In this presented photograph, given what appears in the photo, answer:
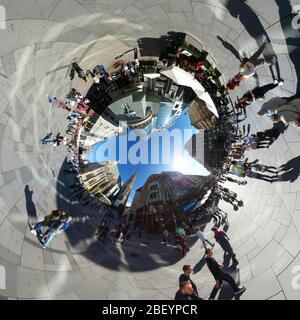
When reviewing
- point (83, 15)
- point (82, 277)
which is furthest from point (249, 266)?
point (83, 15)

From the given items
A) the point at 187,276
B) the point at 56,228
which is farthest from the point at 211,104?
the point at 56,228

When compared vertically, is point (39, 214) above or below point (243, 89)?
below

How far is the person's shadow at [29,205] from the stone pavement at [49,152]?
0.09 ft

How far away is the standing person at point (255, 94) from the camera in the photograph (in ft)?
25.8

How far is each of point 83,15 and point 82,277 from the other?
6.38 m

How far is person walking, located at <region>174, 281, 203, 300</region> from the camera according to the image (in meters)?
8.00

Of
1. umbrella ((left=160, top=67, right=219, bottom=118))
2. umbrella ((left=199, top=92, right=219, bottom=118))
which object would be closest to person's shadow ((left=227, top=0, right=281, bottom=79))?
umbrella ((left=160, top=67, right=219, bottom=118))

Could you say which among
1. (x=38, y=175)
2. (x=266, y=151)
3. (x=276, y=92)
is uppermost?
(x=276, y=92)

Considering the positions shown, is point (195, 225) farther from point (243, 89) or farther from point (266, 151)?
point (243, 89)

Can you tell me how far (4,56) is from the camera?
23.1 ft

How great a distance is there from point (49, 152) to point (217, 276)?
572 centimetres

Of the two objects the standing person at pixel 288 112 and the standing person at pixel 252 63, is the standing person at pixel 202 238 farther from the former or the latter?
the standing person at pixel 252 63

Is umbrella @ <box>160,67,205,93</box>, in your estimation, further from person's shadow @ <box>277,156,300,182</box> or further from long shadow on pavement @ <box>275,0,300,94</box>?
person's shadow @ <box>277,156,300,182</box>

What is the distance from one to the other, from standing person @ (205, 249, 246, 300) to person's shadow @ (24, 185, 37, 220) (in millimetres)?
4717
